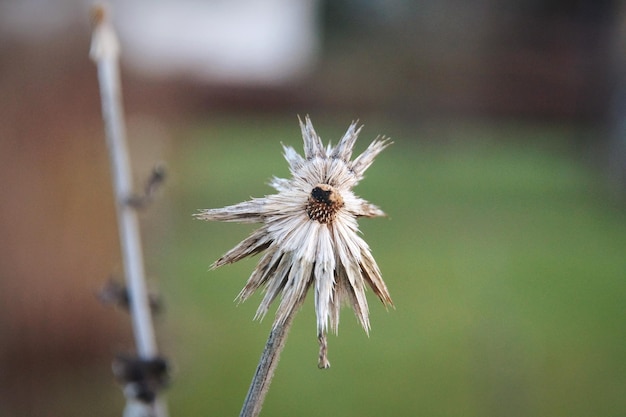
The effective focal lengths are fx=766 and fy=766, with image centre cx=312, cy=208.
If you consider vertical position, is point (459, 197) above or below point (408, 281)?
above

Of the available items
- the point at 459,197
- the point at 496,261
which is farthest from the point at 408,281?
the point at 459,197

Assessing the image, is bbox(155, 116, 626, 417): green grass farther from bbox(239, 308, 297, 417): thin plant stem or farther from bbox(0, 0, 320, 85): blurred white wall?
bbox(0, 0, 320, 85): blurred white wall

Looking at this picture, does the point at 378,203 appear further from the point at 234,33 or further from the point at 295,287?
the point at 234,33

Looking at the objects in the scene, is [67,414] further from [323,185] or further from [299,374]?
[323,185]

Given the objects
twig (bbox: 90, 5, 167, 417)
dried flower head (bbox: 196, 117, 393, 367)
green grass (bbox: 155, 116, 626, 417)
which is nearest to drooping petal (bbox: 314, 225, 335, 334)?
dried flower head (bbox: 196, 117, 393, 367)

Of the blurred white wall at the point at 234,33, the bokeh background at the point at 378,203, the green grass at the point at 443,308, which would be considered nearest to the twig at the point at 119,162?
the bokeh background at the point at 378,203

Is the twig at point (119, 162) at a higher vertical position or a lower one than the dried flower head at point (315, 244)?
higher

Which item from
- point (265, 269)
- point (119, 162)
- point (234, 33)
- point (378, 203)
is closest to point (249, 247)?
point (265, 269)

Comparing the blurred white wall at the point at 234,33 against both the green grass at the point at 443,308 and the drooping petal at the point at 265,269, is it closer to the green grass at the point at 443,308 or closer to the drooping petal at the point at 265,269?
the green grass at the point at 443,308
